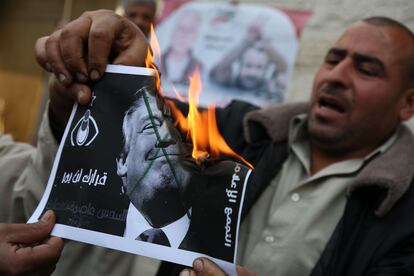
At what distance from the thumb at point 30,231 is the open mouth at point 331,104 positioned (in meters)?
1.39

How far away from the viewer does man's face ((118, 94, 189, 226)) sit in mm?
954

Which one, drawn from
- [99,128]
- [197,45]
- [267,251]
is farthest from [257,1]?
[99,128]

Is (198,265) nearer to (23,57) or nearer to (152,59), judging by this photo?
(152,59)

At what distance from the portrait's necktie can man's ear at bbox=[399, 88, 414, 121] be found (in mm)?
1611

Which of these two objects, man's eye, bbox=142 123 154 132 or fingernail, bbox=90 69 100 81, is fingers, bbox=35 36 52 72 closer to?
fingernail, bbox=90 69 100 81

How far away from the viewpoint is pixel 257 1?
3.22 m

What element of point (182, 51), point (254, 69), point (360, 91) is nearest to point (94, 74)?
point (360, 91)

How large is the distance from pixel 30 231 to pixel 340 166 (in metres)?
1.35

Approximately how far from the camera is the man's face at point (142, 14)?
310 cm

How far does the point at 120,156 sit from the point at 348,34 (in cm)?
149

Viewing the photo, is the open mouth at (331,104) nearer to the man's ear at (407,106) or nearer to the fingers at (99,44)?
the man's ear at (407,106)

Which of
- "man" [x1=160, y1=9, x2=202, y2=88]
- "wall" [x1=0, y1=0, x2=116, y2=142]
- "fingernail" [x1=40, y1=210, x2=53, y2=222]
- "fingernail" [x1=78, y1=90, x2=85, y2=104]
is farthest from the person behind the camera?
"wall" [x1=0, y1=0, x2=116, y2=142]

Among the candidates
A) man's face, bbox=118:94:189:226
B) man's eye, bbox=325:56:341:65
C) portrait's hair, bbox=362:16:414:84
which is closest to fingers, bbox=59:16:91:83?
man's face, bbox=118:94:189:226

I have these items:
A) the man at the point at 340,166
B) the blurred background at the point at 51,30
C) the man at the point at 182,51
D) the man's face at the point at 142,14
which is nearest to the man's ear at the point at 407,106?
the man at the point at 340,166
